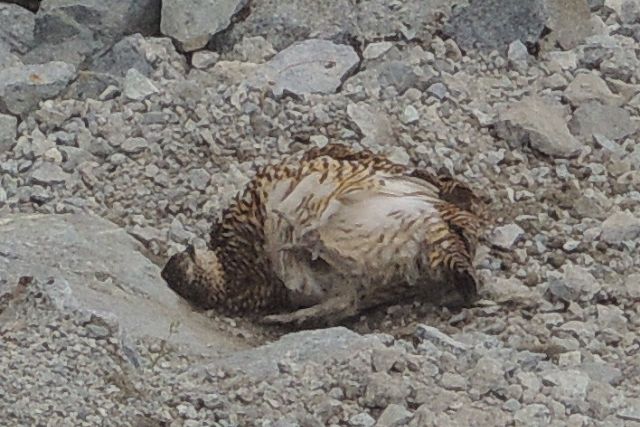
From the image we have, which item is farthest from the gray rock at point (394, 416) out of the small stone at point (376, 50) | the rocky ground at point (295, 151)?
the small stone at point (376, 50)

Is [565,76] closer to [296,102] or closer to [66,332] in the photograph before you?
[296,102]

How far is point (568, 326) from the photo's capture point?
13.6 ft

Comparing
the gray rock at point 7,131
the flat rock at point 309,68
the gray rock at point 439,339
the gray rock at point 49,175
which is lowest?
the gray rock at point 49,175

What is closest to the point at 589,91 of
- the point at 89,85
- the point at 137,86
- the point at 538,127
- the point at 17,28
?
the point at 538,127

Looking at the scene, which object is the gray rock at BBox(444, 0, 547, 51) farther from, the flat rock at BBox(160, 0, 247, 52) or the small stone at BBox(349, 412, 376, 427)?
the small stone at BBox(349, 412, 376, 427)

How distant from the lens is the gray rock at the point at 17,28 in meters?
5.69

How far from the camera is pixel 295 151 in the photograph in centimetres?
503

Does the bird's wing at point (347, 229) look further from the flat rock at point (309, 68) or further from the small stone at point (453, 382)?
the flat rock at point (309, 68)

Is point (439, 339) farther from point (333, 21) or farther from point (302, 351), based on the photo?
point (333, 21)

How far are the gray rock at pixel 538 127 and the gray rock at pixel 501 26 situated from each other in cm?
35

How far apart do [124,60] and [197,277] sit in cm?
125

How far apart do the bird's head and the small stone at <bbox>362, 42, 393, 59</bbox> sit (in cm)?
114

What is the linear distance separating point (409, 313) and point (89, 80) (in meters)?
1.61

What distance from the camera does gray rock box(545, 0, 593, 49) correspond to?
5.38 metres
